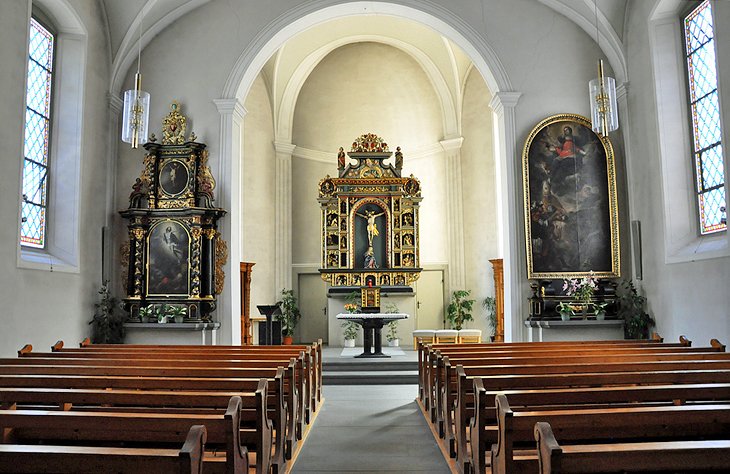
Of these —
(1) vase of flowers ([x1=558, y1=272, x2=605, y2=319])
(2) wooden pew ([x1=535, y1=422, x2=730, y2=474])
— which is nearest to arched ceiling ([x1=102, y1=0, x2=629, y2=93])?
(1) vase of flowers ([x1=558, y1=272, x2=605, y2=319])

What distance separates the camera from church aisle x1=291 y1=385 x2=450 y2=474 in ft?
15.3

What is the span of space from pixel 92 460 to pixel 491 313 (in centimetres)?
1299

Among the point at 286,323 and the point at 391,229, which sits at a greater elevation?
the point at 391,229

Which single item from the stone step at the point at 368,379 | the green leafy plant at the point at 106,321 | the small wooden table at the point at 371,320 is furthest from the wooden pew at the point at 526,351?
the green leafy plant at the point at 106,321

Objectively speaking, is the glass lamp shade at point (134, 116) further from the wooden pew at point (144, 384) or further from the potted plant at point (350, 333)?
the potted plant at point (350, 333)

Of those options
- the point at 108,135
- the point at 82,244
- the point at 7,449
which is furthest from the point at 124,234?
the point at 7,449

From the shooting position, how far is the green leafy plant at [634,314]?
31.1 feet

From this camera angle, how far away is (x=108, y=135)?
10.4m

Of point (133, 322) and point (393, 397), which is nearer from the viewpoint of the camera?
point (393, 397)

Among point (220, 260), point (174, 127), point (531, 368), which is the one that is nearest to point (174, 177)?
point (174, 127)

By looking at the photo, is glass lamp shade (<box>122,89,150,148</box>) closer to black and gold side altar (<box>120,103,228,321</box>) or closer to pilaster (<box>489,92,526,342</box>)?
black and gold side altar (<box>120,103,228,321</box>)

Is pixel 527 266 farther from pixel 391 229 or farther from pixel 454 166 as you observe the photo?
pixel 454 166

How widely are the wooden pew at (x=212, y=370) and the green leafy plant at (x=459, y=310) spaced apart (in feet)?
32.1

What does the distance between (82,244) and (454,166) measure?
1013 cm
